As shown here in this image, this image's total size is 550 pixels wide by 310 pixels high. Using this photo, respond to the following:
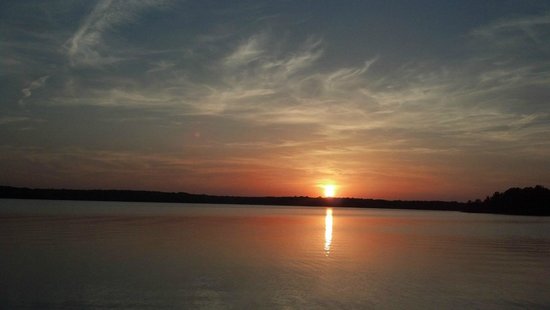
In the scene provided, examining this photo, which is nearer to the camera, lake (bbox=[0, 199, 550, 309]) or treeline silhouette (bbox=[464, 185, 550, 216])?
lake (bbox=[0, 199, 550, 309])

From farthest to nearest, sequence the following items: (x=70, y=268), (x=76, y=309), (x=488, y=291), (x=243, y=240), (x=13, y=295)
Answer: (x=243, y=240) < (x=70, y=268) < (x=488, y=291) < (x=13, y=295) < (x=76, y=309)

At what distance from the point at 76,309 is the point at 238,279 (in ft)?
21.5

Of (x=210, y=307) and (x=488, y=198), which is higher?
(x=488, y=198)

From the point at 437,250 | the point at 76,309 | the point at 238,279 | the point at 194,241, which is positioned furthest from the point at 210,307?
the point at 437,250

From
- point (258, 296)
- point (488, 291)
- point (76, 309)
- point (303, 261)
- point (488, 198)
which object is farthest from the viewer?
point (488, 198)

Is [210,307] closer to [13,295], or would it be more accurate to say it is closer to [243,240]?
[13,295]

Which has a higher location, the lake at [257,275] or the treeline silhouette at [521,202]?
the treeline silhouette at [521,202]

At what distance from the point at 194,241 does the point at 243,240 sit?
3621mm

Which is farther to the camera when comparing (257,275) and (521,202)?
(521,202)

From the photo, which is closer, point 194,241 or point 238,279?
point 238,279

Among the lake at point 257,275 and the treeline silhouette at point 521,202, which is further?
the treeline silhouette at point 521,202

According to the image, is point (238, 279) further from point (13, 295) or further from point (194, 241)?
point (194, 241)

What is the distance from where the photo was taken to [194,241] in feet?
106

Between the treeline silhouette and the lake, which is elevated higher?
the treeline silhouette
